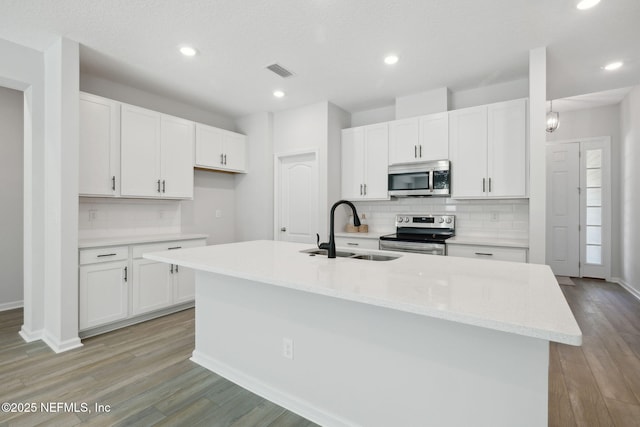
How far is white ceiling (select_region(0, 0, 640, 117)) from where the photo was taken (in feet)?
7.56

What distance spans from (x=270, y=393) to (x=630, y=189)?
5.54 meters

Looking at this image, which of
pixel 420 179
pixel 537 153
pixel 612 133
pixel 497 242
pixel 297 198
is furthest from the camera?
pixel 612 133

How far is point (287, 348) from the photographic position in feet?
6.40

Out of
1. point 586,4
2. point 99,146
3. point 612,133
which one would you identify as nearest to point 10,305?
point 99,146

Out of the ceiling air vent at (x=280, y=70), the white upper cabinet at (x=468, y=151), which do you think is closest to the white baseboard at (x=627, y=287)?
the white upper cabinet at (x=468, y=151)

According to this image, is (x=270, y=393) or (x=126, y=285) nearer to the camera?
(x=270, y=393)

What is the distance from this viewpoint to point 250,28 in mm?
2562

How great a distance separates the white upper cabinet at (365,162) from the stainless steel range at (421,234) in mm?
487

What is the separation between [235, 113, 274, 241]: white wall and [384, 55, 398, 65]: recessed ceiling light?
2.14 metres

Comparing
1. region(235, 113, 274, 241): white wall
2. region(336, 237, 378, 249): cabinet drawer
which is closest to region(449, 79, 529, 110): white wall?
region(336, 237, 378, 249): cabinet drawer

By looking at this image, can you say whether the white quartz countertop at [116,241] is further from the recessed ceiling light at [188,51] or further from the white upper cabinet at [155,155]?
the recessed ceiling light at [188,51]

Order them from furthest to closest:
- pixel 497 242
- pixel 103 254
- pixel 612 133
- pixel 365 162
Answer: pixel 612 133 < pixel 365 162 < pixel 497 242 < pixel 103 254

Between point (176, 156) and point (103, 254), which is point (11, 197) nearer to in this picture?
point (103, 254)

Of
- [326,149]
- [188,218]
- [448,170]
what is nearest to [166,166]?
[188,218]
